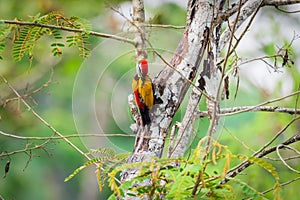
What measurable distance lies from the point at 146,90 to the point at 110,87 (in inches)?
4.3

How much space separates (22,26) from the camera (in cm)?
107

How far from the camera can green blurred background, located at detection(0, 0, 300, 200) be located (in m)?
1.19

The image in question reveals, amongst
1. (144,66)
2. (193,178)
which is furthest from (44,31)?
(193,178)

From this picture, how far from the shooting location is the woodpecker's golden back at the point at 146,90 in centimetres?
113

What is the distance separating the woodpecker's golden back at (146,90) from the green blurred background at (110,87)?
0.08 feet

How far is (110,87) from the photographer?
1.21 meters

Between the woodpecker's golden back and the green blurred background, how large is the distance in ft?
0.08

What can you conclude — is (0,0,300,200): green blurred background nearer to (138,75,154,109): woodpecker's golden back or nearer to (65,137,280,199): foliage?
(138,75,154,109): woodpecker's golden back

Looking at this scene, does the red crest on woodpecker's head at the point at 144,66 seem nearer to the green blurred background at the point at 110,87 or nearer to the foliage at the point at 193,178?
the green blurred background at the point at 110,87

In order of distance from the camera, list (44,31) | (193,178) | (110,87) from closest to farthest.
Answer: (193,178), (44,31), (110,87)

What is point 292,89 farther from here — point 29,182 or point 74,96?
point 29,182

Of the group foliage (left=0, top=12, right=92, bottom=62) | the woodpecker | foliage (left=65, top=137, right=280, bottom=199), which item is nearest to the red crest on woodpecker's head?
the woodpecker

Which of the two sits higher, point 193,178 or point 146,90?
point 146,90

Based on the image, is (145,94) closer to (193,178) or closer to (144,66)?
(144,66)
